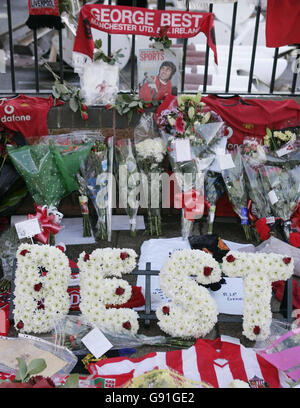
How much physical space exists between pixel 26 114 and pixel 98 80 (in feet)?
2.13

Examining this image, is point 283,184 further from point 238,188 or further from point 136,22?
point 136,22

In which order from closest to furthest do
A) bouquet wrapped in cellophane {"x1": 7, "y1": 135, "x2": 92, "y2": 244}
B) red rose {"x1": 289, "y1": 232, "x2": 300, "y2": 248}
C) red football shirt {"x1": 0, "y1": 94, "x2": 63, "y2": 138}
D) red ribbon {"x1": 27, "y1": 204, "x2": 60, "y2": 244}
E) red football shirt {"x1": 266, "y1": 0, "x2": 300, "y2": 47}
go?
red ribbon {"x1": 27, "y1": 204, "x2": 60, "y2": 244} < bouquet wrapped in cellophane {"x1": 7, "y1": 135, "x2": 92, "y2": 244} < red rose {"x1": 289, "y1": 232, "x2": 300, "y2": 248} < red football shirt {"x1": 0, "y1": 94, "x2": 63, "y2": 138} < red football shirt {"x1": 266, "y1": 0, "x2": 300, "y2": 47}

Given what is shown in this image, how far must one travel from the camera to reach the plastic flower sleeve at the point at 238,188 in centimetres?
413

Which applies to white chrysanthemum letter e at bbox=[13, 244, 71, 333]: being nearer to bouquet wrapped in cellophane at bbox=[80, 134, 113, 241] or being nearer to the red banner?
bouquet wrapped in cellophane at bbox=[80, 134, 113, 241]

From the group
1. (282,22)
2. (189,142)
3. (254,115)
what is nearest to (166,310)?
(189,142)

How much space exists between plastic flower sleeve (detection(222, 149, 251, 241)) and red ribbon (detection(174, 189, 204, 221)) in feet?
0.83

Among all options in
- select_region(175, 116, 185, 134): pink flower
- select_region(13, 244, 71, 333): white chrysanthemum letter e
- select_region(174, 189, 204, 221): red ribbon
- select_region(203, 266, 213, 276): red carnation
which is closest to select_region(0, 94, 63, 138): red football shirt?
select_region(175, 116, 185, 134): pink flower

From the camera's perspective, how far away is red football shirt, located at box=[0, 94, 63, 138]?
404 centimetres

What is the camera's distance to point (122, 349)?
9.69 feet

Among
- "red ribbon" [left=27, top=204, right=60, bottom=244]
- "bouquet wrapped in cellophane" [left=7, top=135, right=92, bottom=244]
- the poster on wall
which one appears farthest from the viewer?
the poster on wall

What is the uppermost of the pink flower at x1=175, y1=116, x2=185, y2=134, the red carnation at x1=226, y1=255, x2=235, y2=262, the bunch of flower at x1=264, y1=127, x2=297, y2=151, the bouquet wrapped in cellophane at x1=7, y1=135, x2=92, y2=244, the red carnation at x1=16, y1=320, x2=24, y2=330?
the pink flower at x1=175, y1=116, x2=185, y2=134

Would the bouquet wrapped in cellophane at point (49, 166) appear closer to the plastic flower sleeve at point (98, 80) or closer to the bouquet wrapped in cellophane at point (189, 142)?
the plastic flower sleeve at point (98, 80)
